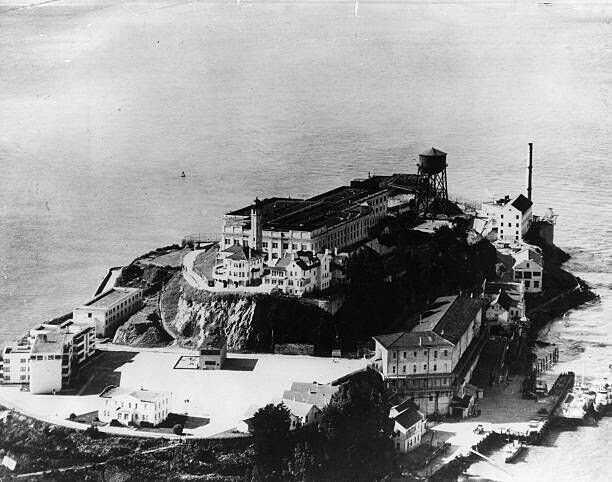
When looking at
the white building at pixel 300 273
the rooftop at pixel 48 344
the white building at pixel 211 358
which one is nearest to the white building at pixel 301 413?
the white building at pixel 211 358

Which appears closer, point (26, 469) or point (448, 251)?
point (26, 469)

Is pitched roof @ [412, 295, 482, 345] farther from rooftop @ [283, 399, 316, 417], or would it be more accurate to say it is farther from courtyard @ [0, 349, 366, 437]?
rooftop @ [283, 399, 316, 417]

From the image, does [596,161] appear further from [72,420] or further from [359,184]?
[72,420]

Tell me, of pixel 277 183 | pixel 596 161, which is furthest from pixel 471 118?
pixel 277 183

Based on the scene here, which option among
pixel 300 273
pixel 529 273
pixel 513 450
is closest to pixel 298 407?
pixel 513 450

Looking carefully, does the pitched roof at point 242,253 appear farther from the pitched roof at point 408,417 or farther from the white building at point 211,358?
the pitched roof at point 408,417

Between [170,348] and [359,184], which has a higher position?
[359,184]

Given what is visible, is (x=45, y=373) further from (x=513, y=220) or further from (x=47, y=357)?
(x=513, y=220)
